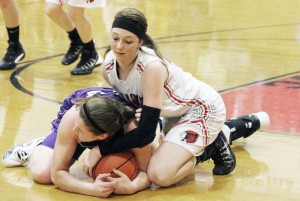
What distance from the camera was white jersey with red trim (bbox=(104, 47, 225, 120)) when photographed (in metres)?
3.83

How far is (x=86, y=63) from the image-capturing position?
6.42 m

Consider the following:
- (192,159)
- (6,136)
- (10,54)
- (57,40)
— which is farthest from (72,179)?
(57,40)

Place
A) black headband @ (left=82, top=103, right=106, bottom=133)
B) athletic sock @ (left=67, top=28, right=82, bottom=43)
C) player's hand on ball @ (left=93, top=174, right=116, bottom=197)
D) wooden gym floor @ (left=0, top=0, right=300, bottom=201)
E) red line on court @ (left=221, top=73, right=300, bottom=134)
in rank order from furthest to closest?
athletic sock @ (left=67, top=28, right=82, bottom=43) < red line on court @ (left=221, top=73, right=300, bottom=134) < wooden gym floor @ (left=0, top=0, right=300, bottom=201) < player's hand on ball @ (left=93, top=174, right=116, bottom=197) < black headband @ (left=82, top=103, right=106, bottom=133)

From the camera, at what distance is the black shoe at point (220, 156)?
162 inches

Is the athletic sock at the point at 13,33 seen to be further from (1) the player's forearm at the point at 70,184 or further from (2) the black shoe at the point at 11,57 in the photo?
(1) the player's forearm at the point at 70,184

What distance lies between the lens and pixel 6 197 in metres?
3.67

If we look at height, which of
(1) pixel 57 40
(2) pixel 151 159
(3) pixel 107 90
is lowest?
(1) pixel 57 40

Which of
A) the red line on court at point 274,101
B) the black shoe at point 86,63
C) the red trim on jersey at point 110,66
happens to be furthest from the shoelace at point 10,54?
the red trim on jersey at point 110,66

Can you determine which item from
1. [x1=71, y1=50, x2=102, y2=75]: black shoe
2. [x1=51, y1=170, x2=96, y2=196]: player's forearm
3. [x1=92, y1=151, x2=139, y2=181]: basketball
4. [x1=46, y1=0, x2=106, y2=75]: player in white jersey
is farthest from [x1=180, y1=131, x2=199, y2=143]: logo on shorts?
[x1=71, y1=50, x2=102, y2=75]: black shoe

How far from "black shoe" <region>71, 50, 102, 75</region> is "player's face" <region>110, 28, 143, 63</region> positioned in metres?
2.62

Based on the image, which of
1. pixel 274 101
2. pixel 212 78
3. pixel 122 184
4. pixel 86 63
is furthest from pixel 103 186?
pixel 86 63

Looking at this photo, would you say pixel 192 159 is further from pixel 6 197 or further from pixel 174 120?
pixel 6 197

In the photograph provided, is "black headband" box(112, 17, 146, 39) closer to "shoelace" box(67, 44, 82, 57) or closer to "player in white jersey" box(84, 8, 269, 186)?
"player in white jersey" box(84, 8, 269, 186)

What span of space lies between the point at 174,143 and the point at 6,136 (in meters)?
1.31
